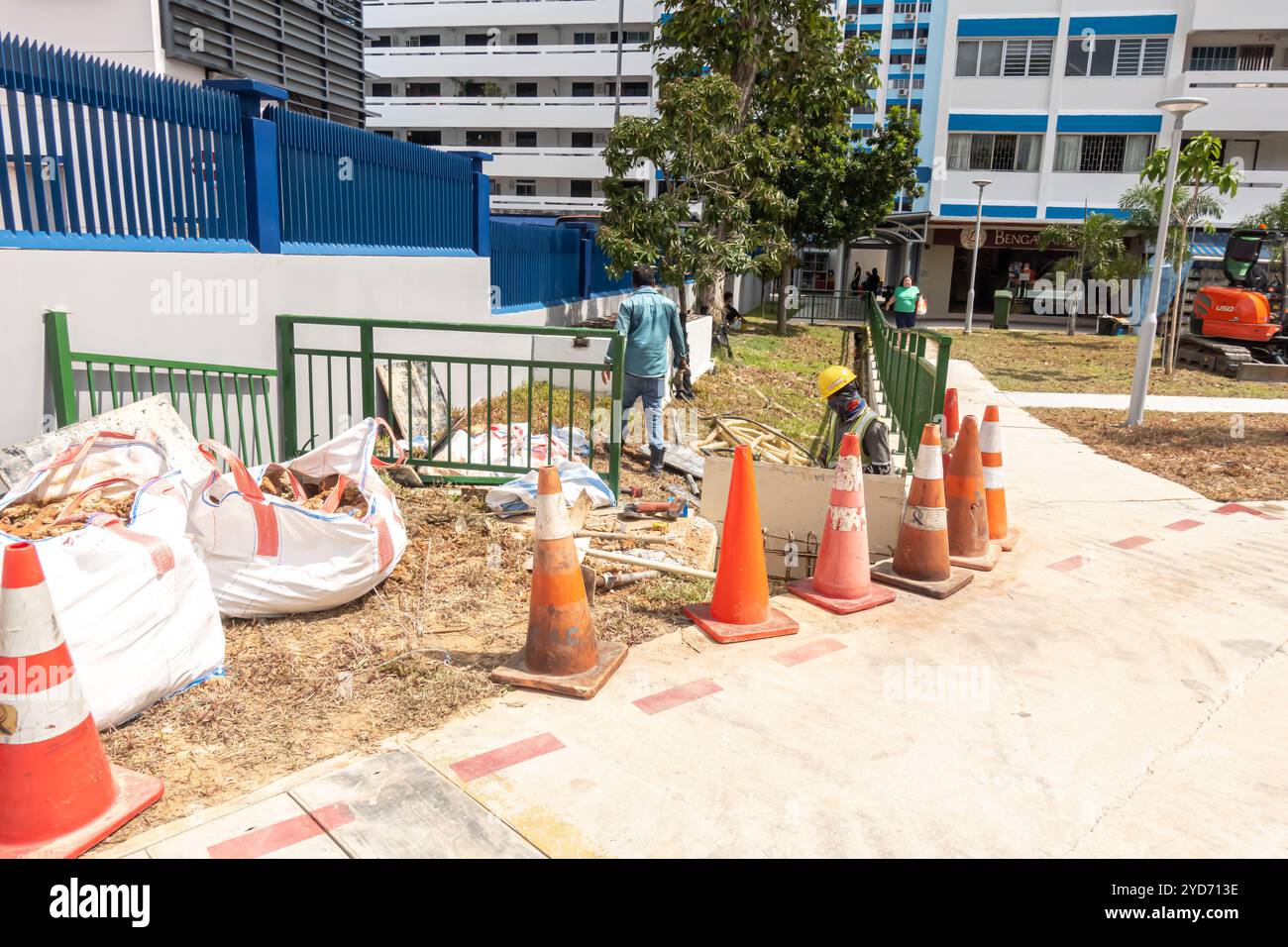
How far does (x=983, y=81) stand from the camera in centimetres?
3186

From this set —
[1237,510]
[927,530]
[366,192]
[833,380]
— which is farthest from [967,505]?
[366,192]

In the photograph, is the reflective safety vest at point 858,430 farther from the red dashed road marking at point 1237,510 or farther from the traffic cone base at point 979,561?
the red dashed road marking at point 1237,510

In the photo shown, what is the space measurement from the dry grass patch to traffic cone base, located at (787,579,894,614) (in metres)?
4.49

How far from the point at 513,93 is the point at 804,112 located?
32.6 meters

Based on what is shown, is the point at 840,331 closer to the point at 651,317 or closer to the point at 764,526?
the point at 651,317

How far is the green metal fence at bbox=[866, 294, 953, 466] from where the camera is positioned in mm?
6246

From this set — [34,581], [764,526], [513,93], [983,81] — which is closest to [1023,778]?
[764,526]

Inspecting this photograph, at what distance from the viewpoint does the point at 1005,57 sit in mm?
31859

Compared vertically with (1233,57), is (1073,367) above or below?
below

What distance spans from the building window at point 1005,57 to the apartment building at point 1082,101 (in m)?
0.03

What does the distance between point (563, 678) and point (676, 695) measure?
1.58 ft

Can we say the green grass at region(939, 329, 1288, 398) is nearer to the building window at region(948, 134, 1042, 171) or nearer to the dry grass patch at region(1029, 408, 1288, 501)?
the dry grass patch at region(1029, 408, 1288, 501)

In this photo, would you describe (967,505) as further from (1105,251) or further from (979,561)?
(1105,251)

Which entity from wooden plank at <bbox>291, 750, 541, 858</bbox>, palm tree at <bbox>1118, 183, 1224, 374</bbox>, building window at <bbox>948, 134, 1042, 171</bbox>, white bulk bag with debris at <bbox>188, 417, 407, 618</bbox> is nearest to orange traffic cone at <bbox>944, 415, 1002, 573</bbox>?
white bulk bag with debris at <bbox>188, 417, 407, 618</bbox>
